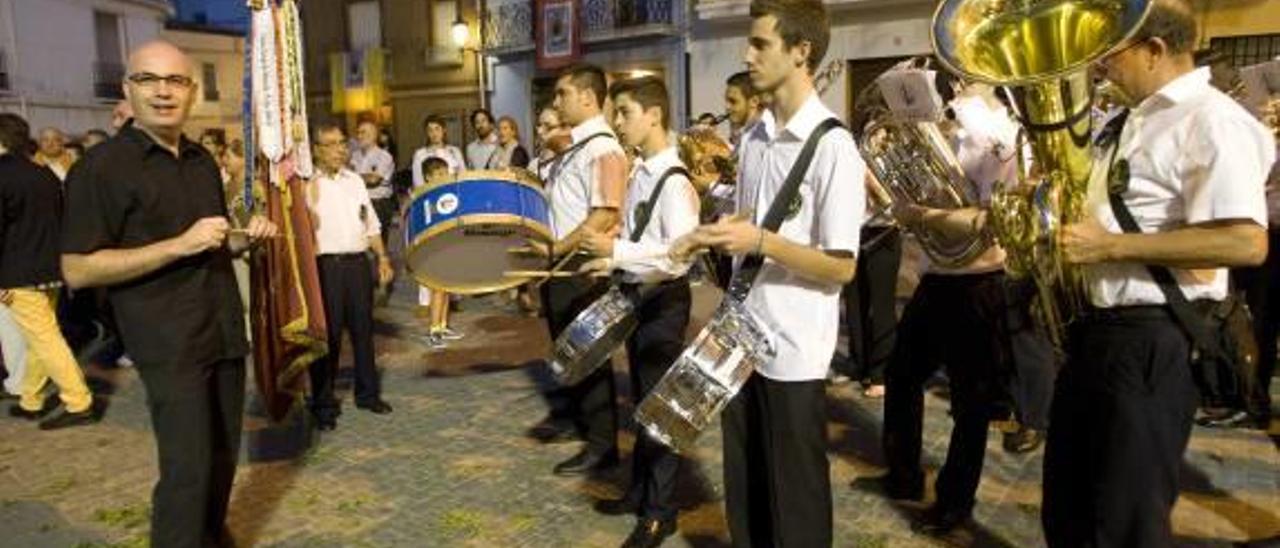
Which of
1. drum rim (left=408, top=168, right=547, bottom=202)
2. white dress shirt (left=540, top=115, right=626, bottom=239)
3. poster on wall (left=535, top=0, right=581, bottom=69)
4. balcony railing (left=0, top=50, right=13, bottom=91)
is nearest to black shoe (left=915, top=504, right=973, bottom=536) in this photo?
white dress shirt (left=540, top=115, right=626, bottom=239)

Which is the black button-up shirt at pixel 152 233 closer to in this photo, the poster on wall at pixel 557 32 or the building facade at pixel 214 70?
the poster on wall at pixel 557 32

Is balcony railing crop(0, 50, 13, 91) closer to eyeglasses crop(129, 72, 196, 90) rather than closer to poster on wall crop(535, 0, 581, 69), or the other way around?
poster on wall crop(535, 0, 581, 69)

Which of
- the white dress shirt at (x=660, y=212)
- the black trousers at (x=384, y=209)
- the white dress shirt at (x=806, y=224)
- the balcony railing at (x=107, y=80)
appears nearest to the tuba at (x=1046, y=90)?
the white dress shirt at (x=806, y=224)

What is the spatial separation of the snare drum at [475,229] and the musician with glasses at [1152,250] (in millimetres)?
2676

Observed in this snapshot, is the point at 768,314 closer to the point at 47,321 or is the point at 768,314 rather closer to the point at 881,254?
the point at 881,254

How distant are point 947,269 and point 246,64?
3387mm

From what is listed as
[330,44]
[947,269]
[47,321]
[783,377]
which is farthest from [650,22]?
[783,377]

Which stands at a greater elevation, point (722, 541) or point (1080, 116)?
point (1080, 116)

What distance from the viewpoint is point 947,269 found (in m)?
4.26

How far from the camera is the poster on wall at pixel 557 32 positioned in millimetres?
23078

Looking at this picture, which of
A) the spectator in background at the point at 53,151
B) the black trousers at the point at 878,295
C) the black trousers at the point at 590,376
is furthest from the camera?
the spectator in background at the point at 53,151

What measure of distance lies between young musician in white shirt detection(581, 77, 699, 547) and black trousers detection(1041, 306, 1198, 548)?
173 centimetres

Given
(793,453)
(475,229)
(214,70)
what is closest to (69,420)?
(475,229)

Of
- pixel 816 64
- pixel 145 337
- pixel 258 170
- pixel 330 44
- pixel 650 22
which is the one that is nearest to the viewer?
pixel 816 64
